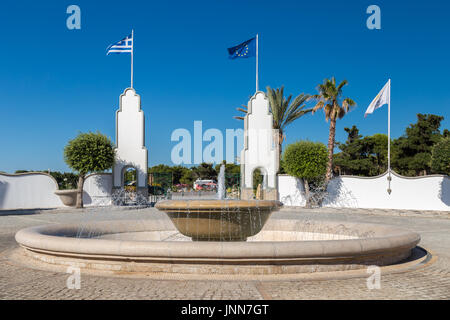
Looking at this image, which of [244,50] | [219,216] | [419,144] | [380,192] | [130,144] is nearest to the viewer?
[219,216]

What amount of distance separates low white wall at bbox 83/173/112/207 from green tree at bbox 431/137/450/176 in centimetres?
2043

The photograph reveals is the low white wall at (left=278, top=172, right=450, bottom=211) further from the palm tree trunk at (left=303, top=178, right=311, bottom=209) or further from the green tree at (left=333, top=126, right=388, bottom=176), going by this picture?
the green tree at (left=333, top=126, right=388, bottom=176)

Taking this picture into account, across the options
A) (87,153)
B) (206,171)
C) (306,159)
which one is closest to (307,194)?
(306,159)

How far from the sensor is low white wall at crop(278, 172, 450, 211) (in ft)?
78.4

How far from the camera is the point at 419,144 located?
41875mm

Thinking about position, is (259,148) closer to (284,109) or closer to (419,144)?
(284,109)

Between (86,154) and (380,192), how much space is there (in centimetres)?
1893

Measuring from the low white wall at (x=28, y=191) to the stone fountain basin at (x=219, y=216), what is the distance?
20.6 meters

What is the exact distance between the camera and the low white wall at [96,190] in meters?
26.4

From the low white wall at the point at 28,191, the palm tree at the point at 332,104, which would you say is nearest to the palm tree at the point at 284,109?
the palm tree at the point at 332,104

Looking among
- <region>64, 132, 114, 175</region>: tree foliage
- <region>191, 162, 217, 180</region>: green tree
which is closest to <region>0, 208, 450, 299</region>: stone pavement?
<region>64, 132, 114, 175</region>: tree foliage
